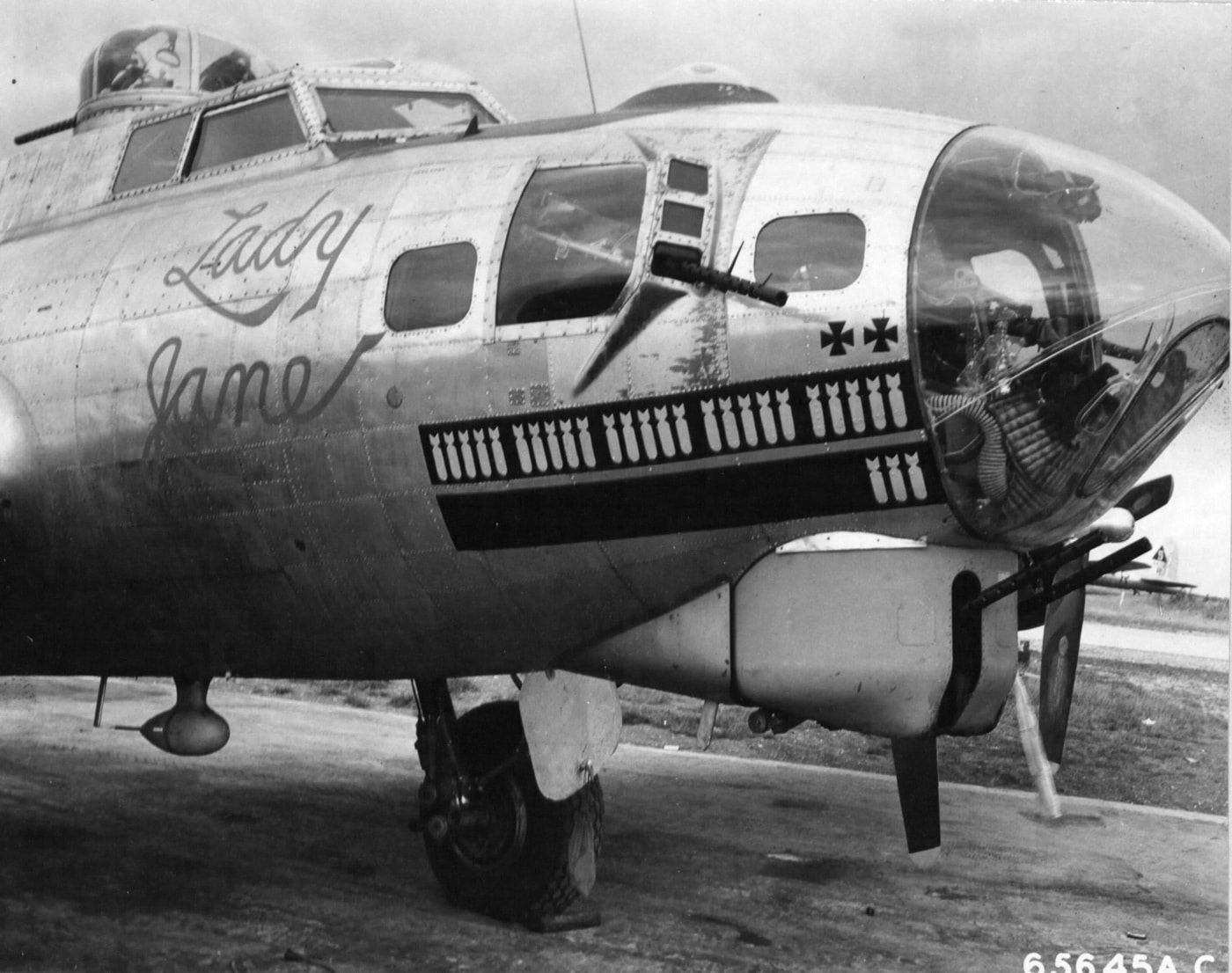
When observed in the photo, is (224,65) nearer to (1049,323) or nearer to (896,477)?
(896,477)

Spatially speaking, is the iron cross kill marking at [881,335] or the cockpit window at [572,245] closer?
the iron cross kill marking at [881,335]

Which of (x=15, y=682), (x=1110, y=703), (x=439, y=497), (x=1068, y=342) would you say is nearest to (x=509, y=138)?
(x=439, y=497)

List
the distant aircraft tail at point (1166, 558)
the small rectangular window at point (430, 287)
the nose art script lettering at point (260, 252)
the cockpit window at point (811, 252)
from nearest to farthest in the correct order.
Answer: the cockpit window at point (811, 252), the small rectangular window at point (430, 287), the nose art script lettering at point (260, 252), the distant aircraft tail at point (1166, 558)

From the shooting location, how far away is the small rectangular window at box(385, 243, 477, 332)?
18.1ft

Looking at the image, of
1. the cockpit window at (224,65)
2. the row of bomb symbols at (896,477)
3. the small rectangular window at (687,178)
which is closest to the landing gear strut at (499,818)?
the row of bomb symbols at (896,477)

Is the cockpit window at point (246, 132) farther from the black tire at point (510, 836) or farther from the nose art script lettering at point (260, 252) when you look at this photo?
the black tire at point (510, 836)

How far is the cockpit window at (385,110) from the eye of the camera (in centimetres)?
662

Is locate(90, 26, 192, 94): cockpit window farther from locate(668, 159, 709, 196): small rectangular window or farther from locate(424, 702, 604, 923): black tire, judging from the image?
locate(424, 702, 604, 923): black tire

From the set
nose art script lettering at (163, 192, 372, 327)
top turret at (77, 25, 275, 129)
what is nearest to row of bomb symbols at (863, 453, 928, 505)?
nose art script lettering at (163, 192, 372, 327)

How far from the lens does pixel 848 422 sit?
4969 mm

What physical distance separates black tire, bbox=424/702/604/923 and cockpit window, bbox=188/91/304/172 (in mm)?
2974

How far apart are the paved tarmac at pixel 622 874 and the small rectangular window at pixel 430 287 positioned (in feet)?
9.57

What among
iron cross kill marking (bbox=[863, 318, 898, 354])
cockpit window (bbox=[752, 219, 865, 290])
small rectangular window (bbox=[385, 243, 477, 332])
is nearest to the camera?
iron cross kill marking (bbox=[863, 318, 898, 354])

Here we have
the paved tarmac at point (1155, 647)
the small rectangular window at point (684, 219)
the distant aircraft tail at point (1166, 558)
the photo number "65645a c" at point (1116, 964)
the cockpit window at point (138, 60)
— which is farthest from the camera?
the paved tarmac at point (1155, 647)
